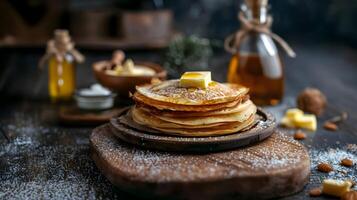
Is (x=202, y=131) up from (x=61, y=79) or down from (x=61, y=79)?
up

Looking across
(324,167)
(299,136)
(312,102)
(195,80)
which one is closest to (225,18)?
(312,102)

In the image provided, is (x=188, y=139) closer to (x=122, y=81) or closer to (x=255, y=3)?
(x=122, y=81)

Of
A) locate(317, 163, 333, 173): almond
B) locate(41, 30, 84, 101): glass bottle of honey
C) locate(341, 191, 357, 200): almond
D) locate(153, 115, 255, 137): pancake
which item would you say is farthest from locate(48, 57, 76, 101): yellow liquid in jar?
locate(341, 191, 357, 200): almond

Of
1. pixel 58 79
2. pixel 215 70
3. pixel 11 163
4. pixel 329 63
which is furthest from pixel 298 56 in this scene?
pixel 11 163

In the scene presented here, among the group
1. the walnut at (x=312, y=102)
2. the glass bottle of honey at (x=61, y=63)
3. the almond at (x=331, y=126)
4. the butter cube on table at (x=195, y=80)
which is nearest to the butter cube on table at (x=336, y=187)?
the butter cube on table at (x=195, y=80)

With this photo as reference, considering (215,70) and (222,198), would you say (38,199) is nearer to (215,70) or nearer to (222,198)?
(222,198)

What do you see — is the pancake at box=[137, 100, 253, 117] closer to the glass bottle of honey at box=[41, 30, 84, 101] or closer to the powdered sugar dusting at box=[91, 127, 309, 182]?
the powdered sugar dusting at box=[91, 127, 309, 182]
